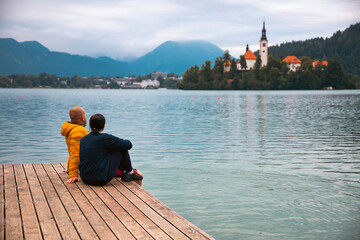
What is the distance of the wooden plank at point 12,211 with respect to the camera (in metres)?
4.25

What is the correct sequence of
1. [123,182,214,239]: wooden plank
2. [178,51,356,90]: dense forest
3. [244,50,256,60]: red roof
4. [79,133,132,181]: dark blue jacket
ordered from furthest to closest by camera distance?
[244,50,256,60]: red roof, [178,51,356,90]: dense forest, [79,133,132,181]: dark blue jacket, [123,182,214,239]: wooden plank

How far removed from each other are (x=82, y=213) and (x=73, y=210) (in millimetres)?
196

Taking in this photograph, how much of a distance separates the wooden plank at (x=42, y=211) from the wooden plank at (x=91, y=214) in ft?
1.36

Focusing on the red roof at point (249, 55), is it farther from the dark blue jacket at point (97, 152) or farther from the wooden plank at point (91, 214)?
the wooden plank at point (91, 214)

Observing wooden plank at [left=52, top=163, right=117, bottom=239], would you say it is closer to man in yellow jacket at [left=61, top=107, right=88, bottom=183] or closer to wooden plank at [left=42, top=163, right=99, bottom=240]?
wooden plank at [left=42, top=163, right=99, bottom=240]

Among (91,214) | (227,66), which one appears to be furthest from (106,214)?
(227,66)

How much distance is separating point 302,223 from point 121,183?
3.27 meters

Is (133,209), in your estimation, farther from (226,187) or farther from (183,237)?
(226,187)

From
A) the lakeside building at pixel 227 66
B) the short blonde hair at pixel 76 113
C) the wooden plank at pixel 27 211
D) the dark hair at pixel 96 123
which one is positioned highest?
the lakeside building at pixel 227 66

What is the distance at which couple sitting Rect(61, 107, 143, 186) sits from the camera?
247 inches

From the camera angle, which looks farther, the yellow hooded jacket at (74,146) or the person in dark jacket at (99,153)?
the yellow hooded jacket at (74,146)

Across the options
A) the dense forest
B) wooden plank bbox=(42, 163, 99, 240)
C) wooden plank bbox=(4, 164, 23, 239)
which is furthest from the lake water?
the dense forest

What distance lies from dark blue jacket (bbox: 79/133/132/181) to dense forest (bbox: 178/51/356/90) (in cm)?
14596

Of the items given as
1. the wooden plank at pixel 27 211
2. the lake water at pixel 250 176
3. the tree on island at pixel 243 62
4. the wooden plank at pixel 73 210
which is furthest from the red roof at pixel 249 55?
the wooden plank at pixel 27 211
